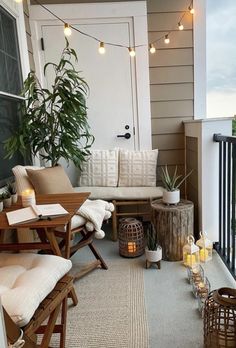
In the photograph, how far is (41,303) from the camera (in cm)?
130

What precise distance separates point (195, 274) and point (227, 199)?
2.22 ft

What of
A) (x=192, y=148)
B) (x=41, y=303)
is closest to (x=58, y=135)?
(x=192, y=148)

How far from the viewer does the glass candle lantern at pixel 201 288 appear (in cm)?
193

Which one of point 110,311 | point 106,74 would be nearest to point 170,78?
point 106,74

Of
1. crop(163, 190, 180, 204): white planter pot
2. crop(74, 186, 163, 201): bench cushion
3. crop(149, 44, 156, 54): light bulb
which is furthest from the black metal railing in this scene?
crop(149, 44, 156, 54): light bulb

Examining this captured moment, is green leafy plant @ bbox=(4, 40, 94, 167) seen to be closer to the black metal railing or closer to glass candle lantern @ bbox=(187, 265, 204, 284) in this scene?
the black metal railing

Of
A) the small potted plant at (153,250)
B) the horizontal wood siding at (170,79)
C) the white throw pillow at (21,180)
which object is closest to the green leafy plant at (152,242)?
the small potted plant at (153,250)

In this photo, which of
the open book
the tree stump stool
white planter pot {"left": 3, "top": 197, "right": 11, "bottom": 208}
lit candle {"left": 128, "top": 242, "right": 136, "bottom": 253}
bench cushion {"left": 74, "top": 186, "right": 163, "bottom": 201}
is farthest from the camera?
bench cushion {"left": 74, "top": 186, "right": 163, "bottom": 201}

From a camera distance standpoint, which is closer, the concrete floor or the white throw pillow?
the concrete floor

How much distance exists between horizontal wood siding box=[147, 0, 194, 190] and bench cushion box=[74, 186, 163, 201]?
1.71 feet

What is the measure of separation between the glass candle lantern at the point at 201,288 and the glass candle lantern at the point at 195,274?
0.03 m

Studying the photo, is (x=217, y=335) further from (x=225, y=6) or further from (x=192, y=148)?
(x=225, y=6)

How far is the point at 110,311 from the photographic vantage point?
1942mm

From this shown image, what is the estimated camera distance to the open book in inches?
63.8
